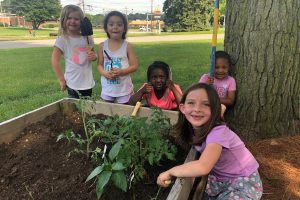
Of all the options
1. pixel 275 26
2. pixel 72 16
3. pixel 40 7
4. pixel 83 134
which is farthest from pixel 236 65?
pixel 40 7

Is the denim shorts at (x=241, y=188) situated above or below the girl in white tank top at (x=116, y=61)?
below

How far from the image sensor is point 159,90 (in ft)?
11.9

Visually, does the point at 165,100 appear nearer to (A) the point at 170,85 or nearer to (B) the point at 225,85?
(A) the point at 170,85

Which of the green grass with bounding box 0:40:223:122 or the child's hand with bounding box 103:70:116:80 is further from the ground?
the child's hand with bounding box 103:70:116:80

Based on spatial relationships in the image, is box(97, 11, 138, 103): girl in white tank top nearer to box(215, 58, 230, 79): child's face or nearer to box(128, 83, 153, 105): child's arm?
box(128, 83, 153, 105): child's arm

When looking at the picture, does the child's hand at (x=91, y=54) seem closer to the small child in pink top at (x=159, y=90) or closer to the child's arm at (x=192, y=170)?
the small child in pink top at (x=159, y=90)

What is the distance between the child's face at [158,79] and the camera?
3504mm

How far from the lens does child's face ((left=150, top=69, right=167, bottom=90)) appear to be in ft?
11.5

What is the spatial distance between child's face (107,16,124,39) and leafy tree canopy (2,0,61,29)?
57.3m

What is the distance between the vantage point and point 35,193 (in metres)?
1.93

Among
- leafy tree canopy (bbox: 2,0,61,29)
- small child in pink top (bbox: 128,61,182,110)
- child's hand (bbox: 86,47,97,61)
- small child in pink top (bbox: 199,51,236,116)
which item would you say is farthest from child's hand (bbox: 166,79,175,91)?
leafy tree canopy (bbox: 2,0,61,29)

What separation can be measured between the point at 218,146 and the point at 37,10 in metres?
61.4

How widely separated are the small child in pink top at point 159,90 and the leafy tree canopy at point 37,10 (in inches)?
2259

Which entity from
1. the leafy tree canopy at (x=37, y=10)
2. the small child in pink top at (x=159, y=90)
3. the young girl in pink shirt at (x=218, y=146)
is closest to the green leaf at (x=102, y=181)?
the young girl in pink shirt at (x=218, y=146)
